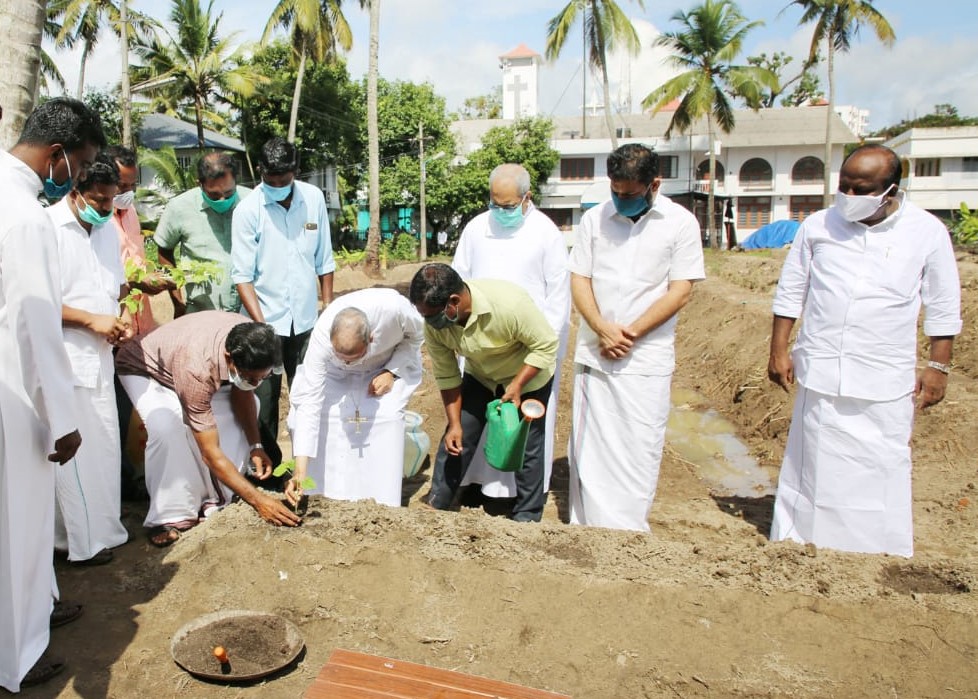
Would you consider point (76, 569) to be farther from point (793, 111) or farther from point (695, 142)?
point (793, 111)

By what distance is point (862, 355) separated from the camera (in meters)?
3.63

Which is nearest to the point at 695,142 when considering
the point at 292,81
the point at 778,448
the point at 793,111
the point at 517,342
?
the point at 793,111

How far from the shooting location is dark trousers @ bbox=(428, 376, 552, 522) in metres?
4.33

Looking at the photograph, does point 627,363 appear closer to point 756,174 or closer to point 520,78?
point 756,174

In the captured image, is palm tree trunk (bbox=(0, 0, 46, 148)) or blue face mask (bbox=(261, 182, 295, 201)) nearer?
palm tree trunk (bbox=(0, 0, 46, 148))

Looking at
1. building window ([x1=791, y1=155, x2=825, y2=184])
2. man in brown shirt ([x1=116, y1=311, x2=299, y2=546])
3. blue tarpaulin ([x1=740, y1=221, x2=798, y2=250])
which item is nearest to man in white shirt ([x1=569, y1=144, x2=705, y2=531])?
man in brown shirt ([x1=116, y1=311, x2=299, y2=546])

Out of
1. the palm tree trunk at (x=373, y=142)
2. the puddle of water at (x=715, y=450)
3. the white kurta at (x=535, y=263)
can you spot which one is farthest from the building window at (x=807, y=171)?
the white kurta at (x=535, y=263)

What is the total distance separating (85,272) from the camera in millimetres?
3621

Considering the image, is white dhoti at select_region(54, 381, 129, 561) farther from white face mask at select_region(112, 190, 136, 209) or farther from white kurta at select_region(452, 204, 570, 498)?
white kurta at select_region(452, 204, 570, 498)

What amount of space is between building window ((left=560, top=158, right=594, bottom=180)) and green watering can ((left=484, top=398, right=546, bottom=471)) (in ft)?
114

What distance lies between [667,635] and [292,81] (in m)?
30.5

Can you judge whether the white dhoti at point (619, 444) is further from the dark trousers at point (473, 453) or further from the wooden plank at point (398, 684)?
the wooden plank at point (398, 684)

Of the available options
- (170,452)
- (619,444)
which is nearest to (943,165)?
(619,444)

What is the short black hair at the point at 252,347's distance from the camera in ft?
11.4
